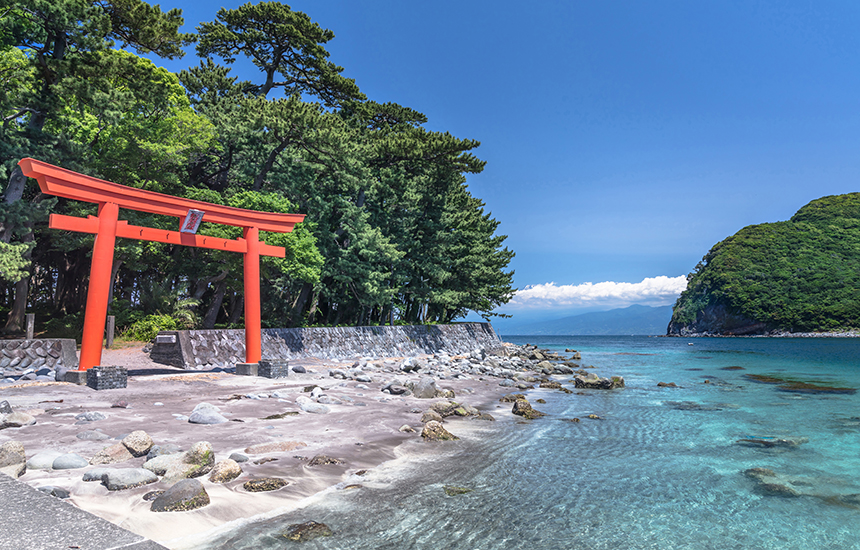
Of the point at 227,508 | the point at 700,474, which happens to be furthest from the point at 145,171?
the point at 700,474

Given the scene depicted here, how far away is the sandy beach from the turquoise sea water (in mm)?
478

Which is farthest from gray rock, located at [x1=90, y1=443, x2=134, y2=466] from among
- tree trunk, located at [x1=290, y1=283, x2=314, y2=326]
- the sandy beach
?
tree trunk, located at [x1=290, y1=283, x2=314, y2=326]

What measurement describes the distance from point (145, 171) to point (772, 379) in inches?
1220

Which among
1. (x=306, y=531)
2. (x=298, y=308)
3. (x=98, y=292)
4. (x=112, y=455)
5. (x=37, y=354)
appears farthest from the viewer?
(x=298, y=308)

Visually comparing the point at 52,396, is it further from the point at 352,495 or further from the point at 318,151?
the point at 318,151

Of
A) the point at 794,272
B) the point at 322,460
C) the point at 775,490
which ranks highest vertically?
the point at 794,272

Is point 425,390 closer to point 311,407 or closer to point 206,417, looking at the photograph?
point 311,407

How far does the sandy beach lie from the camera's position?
468cm

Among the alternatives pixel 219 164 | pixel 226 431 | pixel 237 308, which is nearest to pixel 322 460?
pixel 226 431

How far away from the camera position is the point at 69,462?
538 cm

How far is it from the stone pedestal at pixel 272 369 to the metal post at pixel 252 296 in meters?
0.66

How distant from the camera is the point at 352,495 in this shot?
18.0ft

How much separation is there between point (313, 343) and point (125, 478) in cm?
1548

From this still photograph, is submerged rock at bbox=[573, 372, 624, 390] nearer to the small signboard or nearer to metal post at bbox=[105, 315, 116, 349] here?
the small signboard
